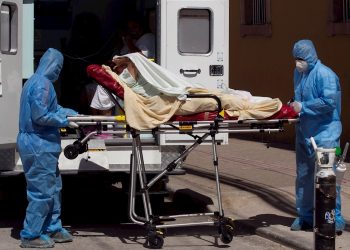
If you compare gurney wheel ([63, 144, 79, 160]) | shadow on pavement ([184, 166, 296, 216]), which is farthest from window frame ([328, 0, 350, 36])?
gurney wheel ([63, 144, 79, 160])

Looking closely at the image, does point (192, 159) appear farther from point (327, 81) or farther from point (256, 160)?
point (327, 81)

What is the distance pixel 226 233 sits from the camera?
8.39 m

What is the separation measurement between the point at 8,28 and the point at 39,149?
1.55m

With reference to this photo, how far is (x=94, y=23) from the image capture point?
42.1 ft

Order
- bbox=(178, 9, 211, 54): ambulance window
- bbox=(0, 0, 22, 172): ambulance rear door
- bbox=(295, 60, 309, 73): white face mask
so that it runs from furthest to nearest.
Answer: bbox=(178, 9, 211, 54): ambulance window < bbox=(0, 0, 22, 172): ambulance rear door < bbox=(295, 60, 309, 73): white face mask

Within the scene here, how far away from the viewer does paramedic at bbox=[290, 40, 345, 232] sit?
28.0 ft

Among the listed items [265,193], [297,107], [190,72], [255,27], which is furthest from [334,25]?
[297,107]

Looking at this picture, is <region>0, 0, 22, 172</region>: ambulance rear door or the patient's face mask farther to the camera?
<region>0, 0, 22, 172</region>: ambulance rear door

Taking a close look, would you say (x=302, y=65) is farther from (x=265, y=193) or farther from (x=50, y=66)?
(x=265, y=193)

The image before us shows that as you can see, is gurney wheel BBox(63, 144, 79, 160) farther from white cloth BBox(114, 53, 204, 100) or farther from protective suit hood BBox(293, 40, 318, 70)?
protective suit hood BBox(293, 40, 318, 70)

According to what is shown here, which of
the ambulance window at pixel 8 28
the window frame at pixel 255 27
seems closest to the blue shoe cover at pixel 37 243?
the ambulance window at pixel 8 28

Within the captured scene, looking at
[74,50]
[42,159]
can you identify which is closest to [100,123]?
[42,159]

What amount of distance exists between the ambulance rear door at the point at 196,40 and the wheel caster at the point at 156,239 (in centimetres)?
185

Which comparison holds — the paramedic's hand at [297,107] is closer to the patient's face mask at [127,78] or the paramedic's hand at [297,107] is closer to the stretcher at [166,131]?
the stretcher at [166,131]
